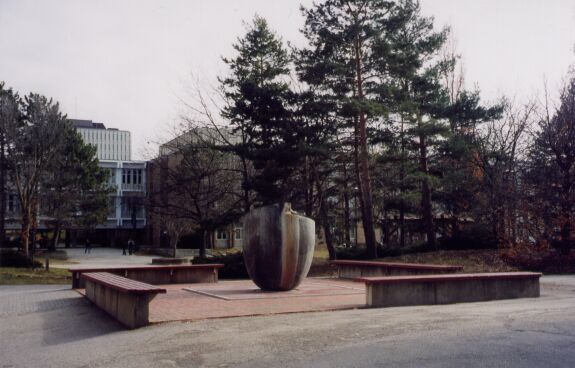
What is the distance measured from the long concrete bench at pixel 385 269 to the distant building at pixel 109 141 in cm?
6394

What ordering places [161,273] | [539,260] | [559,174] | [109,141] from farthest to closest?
[109,141] → [559,174] → [539,260] → [161,273]

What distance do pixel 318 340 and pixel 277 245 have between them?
19.7 ft

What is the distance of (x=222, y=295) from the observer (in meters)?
14.2

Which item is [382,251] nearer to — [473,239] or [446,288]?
[473,239]

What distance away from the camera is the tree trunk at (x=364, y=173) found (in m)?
26.1

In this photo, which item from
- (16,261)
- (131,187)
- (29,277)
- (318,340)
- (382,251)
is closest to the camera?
(318,340)

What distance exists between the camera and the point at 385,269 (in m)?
19.1

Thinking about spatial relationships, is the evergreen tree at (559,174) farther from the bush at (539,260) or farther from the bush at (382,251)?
the bush at (382,251)

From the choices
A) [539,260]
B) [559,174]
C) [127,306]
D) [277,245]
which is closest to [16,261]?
[277,245]

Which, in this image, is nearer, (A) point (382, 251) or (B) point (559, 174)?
(B) point (559, 174)

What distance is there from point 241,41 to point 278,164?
30.7 ft

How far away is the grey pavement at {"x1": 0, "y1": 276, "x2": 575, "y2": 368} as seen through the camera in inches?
273

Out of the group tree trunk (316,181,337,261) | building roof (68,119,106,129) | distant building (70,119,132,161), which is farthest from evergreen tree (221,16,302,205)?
building roof (68,119,106,129)

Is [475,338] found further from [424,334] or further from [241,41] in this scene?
[241,41]
